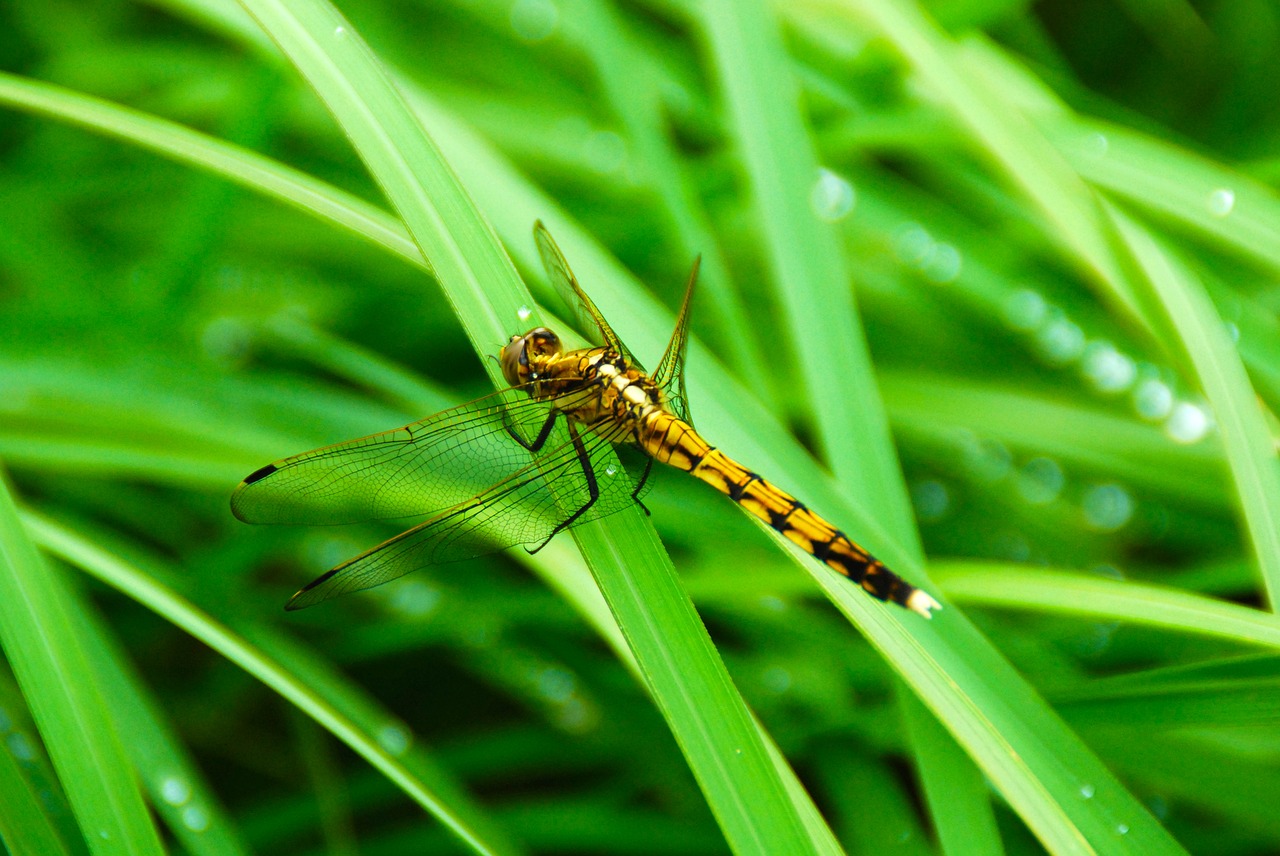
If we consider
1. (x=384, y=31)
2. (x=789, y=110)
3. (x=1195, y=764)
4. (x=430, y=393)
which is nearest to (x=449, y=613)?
(x=430, y=393)

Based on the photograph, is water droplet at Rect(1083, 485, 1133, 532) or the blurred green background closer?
the blurred green background

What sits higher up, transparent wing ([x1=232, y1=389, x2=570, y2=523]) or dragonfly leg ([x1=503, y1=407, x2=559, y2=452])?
transparent wing ([x1=232, y1=389, x2=570, y2=523])

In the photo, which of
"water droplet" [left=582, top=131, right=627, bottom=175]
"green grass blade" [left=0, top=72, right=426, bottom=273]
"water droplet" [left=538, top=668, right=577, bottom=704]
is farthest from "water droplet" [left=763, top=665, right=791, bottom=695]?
"water droplet" [left=582, top=131, right=627, bottom=175]

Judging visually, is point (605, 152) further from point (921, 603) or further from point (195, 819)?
point (195, 819)

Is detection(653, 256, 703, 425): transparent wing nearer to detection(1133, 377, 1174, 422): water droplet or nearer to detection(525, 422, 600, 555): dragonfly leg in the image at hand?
detection(525, 422, 600, 555): dragonfly leg

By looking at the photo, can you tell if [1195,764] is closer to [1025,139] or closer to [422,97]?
[1025,139]

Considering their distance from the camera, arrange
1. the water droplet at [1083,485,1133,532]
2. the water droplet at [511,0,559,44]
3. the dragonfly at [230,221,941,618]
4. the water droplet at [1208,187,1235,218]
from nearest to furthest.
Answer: the dragonfly at [230,221,941,618] < the water droplet at [1208,187,1235,218] < the water droplet at [1083,485,1133,532] < the water droplet at [511,0,559,44]

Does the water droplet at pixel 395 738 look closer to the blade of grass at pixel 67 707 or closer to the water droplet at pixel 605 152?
the blade of grass at pixel 67 707
